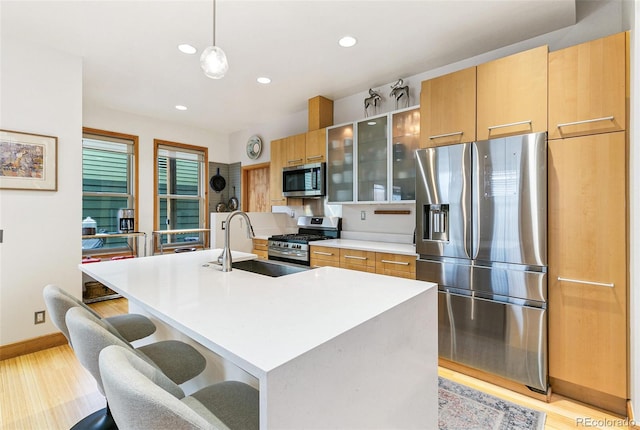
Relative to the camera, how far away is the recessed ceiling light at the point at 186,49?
2.67 metres

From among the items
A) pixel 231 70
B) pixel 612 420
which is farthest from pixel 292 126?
pixel 612 420

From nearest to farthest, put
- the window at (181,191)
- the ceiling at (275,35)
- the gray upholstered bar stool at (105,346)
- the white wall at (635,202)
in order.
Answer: the gray upholstered bar stool at (105,346)
the white wall at (635,202)
the ceiling at (275,35)
the window at (181,191)

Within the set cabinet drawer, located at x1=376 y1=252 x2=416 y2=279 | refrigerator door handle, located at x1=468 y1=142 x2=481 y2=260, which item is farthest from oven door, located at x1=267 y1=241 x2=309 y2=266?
refrigerator door handle, located at x1=468 y1=142 x2=481 y2=260

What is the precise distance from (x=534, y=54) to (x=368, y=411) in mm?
2416

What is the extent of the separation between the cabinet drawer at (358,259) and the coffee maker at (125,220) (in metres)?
3.23

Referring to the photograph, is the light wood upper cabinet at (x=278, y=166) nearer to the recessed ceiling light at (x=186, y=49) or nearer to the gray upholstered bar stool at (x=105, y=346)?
the recessed ceiling light at (x=186, y=49)

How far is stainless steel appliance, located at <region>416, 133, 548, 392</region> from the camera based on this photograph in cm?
203

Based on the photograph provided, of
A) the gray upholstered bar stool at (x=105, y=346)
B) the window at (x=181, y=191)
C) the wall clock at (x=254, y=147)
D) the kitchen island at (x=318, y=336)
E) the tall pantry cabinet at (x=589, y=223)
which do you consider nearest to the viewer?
the kitchen island at (x=318, y=336)

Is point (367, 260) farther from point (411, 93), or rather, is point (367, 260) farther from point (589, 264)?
point (411, 93)

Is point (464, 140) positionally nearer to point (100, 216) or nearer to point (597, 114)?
point (597, 114)

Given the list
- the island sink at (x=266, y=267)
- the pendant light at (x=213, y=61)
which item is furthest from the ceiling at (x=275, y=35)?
the island sink at (x=266, y=267)

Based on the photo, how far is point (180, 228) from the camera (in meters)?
5.30

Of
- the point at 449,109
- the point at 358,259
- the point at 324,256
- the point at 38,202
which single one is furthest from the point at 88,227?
the point at 449,109

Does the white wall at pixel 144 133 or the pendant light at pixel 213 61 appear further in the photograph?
the white wall at pixel 144 133
